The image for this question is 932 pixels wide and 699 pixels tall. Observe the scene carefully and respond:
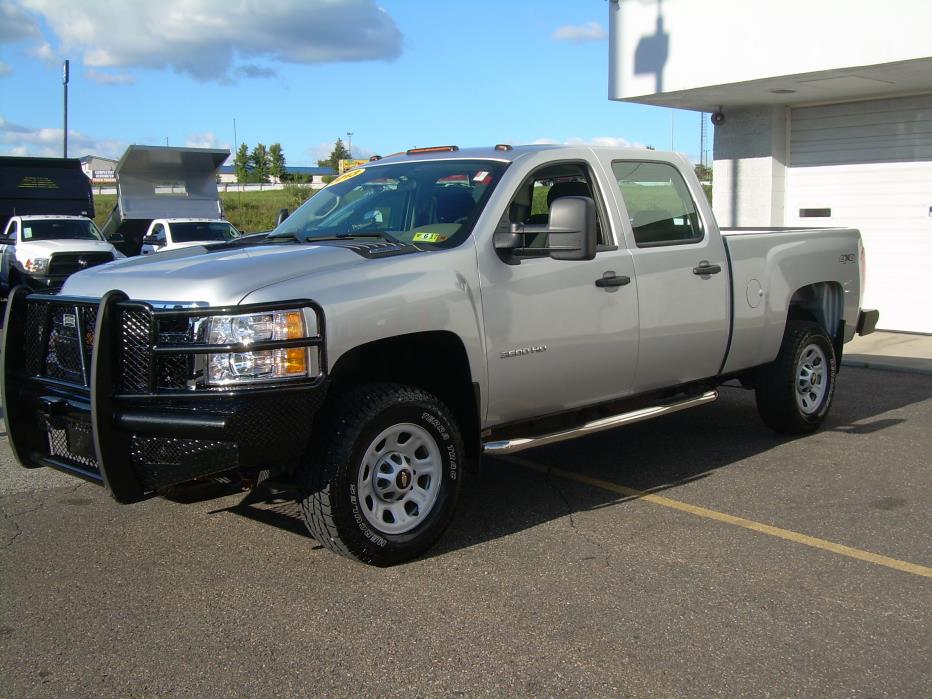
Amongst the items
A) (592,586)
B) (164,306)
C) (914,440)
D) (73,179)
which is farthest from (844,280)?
(73,179)

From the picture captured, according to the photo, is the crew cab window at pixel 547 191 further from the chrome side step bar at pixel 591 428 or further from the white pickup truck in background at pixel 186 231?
the white pickup truck in background at pixel 186 231

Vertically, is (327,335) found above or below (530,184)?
below

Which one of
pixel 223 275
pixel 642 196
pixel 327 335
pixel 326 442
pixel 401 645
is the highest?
pixel 642 196

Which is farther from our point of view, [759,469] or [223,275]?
[759,469]

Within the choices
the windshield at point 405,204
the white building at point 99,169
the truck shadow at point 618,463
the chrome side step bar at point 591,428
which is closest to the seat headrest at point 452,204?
the windshield at point 405,204

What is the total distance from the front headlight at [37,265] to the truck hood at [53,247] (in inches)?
3.9

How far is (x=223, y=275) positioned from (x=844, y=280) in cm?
531

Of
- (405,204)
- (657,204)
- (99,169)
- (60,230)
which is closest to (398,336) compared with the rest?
(405,204)

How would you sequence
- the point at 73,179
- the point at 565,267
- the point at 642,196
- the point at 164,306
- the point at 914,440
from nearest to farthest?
the point at 164,306, the point at 565,267, the point at 642,196, the point at 914,440, the point at 73,179

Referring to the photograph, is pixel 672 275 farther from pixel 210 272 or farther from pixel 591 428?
pixel 210 272

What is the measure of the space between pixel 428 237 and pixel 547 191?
3.28 ft

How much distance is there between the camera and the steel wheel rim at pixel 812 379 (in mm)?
7371

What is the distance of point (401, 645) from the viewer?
12.7ft

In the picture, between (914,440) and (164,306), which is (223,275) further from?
(914,440)
